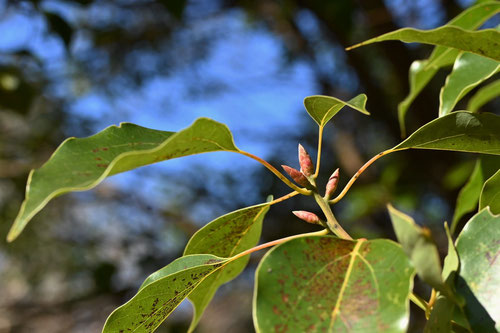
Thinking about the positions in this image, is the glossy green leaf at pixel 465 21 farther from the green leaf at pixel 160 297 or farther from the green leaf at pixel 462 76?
the green leaf at pixel 160 297

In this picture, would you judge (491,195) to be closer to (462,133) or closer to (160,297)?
(462,133)

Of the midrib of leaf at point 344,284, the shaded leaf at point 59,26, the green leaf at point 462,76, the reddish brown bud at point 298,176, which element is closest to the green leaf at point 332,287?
the midrib of leaf at point 344,284

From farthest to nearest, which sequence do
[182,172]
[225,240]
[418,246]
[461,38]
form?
1. [182,172]
2. [225,240]
3. [461,38]
4. [418,246]

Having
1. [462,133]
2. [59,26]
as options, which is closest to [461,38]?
[462,133]

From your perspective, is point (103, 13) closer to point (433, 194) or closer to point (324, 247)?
point (433, 194)

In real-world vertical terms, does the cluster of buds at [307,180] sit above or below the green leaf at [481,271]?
above

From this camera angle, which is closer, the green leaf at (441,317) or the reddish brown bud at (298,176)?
the green leaf at (441,317)

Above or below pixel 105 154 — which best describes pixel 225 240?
below
